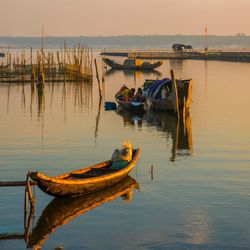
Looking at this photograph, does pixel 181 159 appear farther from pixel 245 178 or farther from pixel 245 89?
pixel 245 89

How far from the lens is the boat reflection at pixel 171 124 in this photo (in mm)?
36656

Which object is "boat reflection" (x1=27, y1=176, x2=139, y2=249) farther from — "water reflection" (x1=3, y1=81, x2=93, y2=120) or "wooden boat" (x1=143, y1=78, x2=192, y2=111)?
"wooden boat" (x1=143, y1=78, x2=192, y2=111)

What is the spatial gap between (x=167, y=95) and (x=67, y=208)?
32.3 meters

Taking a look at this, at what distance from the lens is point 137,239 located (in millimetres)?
19625

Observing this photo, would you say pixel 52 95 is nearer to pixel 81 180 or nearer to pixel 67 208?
pixel 81 180


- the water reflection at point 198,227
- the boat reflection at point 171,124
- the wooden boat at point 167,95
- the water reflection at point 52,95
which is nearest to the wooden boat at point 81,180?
the water reflection at point 198,227

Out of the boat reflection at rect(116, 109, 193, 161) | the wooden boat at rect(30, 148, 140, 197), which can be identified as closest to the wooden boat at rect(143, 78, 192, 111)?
the boat reflection at rect(116, 109, 193, 161)

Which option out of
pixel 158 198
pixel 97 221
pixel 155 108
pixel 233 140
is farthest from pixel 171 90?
pixel 97 221

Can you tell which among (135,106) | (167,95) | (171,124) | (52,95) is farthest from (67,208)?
(52,95)

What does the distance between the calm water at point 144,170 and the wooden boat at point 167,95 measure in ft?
3.74

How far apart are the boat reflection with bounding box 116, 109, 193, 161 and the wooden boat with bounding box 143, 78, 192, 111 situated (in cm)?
66

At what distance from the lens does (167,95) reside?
54.5m

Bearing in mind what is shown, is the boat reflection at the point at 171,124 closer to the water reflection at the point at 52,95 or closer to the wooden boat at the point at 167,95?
the wooden boat at the point at 167,95

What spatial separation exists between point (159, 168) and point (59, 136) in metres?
11.7
